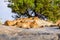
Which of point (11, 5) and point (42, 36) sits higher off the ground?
point (42, 36)

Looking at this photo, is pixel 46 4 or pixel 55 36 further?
pixel 46 4

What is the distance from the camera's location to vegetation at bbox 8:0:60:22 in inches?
925

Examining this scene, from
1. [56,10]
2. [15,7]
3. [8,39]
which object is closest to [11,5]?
[15,7]

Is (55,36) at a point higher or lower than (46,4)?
higher

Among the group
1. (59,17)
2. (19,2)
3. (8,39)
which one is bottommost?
(59,17)

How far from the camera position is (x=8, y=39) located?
11.9 feet

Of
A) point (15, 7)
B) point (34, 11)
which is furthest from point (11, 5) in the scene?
Answer: point (34, 11)

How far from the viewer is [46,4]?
2395 cm

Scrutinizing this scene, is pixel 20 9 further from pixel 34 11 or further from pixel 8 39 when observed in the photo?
pixel 8 39

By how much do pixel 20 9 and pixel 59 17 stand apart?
4079 mm

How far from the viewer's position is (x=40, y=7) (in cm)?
2355

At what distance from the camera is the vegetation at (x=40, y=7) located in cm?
2350

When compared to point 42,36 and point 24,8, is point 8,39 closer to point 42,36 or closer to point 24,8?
point 42,36

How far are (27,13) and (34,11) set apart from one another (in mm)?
774
